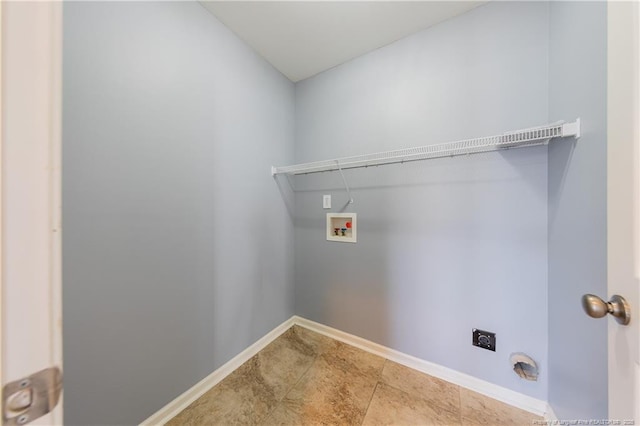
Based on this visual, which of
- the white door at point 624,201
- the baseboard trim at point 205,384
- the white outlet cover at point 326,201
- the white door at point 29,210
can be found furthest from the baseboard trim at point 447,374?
the white door at point 29,210

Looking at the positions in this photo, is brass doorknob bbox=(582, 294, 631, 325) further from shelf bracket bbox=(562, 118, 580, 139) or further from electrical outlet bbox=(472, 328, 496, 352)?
electrical outlet bbox=(472, 328, 496, 352)

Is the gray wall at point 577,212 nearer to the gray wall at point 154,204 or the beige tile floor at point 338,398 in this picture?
the beige tile floor at point 338,398

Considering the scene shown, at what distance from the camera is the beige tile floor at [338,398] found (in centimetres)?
121

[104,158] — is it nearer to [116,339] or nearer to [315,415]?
[116,339]

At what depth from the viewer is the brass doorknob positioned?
540mm

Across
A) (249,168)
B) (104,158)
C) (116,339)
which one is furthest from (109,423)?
(249,168)

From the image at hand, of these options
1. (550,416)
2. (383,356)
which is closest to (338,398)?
(383,356)

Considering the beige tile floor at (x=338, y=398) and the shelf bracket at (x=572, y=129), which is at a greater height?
the shelf bracket at (x=572, y=129)

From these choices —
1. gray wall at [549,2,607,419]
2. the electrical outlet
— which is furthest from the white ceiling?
the electrical outlet

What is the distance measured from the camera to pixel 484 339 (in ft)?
4.46

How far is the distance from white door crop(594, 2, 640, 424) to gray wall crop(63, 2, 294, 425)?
1747 millimetres

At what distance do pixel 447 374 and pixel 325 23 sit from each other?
2.56 metres

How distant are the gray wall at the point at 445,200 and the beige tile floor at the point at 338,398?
0.17m

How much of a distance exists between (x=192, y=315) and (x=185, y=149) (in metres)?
1.02
